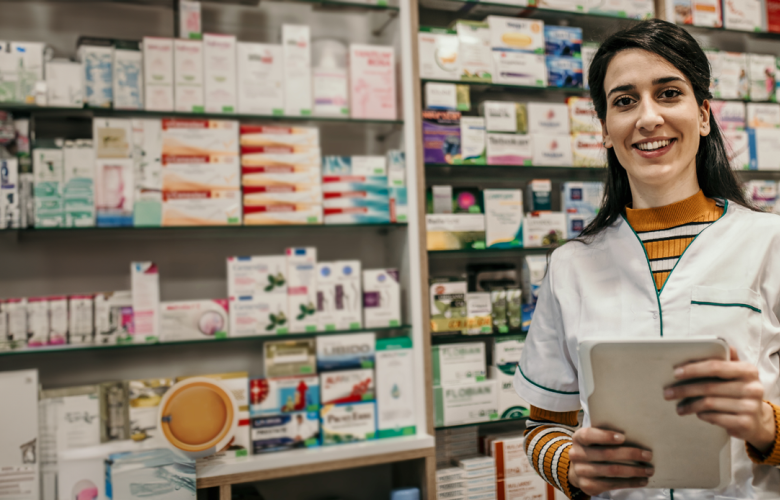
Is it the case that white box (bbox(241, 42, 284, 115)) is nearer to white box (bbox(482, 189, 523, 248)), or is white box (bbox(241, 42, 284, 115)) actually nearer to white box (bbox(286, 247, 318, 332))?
white box (bbox(286, 247, 318, 332))

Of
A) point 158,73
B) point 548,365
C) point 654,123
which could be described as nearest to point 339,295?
point 158,73

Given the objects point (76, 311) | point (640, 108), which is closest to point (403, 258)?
point (76, 311)

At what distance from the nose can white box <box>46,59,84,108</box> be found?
2.12 metres

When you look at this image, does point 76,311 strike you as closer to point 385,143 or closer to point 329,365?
point 329,365

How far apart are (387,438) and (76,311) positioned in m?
1.39

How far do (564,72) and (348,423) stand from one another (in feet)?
6.67

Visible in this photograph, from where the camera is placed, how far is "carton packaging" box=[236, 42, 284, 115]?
2.43m

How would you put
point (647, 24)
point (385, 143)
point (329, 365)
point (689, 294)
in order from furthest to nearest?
point (385, 143) → point (329, 365) → point (647, 24) → point (689, 294)

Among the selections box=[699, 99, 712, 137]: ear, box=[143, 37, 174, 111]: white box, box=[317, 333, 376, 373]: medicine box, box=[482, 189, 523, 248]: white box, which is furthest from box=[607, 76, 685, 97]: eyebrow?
box=[143, 37, 174, 111]: white box

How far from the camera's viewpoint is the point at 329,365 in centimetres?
244

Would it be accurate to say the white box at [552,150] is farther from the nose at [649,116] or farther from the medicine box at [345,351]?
the nose at [649,116]

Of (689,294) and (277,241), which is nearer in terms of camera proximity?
(689,294)

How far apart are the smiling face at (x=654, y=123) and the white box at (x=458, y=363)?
1.50 m

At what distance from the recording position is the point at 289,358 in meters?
2.42
